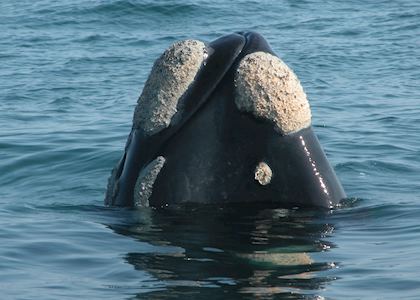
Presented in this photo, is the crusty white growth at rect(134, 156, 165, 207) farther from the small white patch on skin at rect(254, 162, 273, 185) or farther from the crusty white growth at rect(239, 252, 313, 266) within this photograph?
the crusty white growth at rect(239, 252, 313, 266)

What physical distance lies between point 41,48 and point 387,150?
1073cm

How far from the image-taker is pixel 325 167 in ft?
26.8

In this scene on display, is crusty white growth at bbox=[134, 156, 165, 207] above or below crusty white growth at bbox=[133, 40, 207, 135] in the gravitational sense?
below

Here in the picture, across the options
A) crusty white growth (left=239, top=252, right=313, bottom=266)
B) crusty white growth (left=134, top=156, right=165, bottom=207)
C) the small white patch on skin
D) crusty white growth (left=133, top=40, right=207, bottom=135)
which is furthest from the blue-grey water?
crusty white growth (left=133, top=40, right=207, bottom=135)

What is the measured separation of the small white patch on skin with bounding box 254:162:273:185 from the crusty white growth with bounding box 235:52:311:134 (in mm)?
253

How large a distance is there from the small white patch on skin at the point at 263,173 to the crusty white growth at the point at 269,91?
0.83 feet

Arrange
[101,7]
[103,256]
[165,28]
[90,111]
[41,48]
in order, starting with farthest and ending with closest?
1. [101,7]
2. [165,28]
3. [41,48]
4. [90,111]
5. [103,256]

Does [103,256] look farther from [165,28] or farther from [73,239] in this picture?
[165,28]

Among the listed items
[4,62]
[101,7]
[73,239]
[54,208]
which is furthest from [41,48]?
[73,239]

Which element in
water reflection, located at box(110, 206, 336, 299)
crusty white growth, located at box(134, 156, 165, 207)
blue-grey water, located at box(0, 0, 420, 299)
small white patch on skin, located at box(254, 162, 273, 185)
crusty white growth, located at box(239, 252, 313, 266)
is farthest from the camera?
crusty white growth, located at box(134, 156, 165, 207)

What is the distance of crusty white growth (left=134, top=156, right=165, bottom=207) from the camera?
8.05 metres

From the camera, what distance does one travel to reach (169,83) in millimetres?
8094

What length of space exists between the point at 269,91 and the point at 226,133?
375mm

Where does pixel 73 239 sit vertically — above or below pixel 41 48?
above
